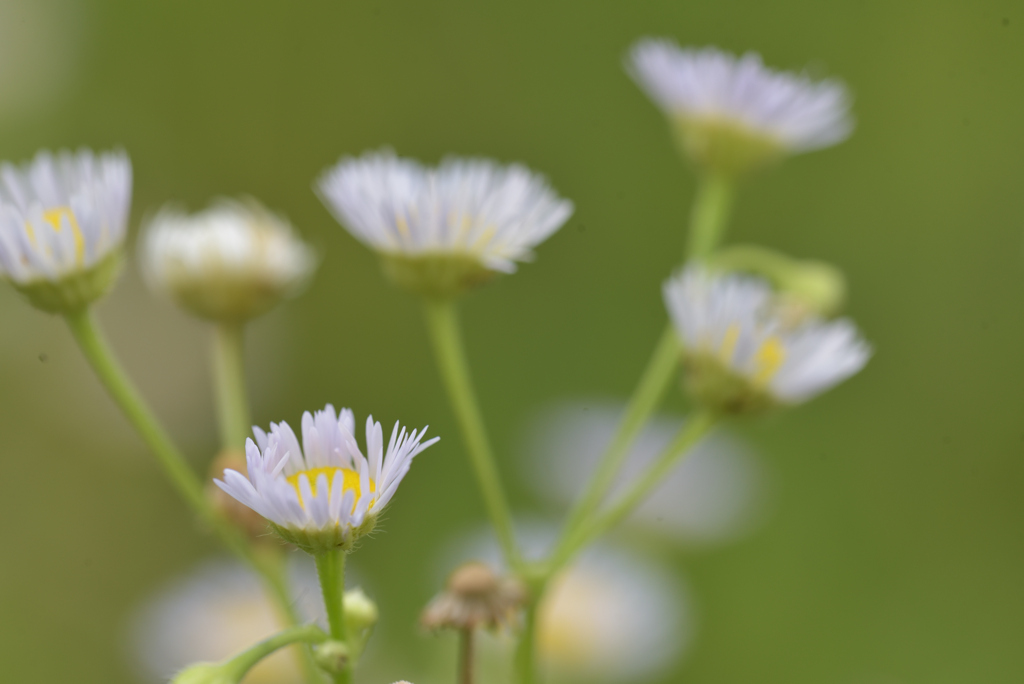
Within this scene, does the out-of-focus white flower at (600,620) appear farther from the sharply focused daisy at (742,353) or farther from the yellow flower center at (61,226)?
the yellow flower center at (61,226)

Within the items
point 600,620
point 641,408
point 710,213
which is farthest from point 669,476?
point 641,408

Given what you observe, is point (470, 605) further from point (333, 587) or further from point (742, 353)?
point (742, 353)

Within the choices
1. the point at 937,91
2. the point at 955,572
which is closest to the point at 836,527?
the point at 955,572

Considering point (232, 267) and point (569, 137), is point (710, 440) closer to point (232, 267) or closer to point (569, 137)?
point (569, 137)

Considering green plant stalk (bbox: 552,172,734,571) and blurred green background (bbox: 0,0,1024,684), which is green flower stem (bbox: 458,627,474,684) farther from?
blurred green background (bbox: 0,0,1024,684)

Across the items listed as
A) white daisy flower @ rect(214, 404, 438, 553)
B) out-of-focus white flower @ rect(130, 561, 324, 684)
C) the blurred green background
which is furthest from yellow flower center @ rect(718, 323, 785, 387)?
the blurred green background
